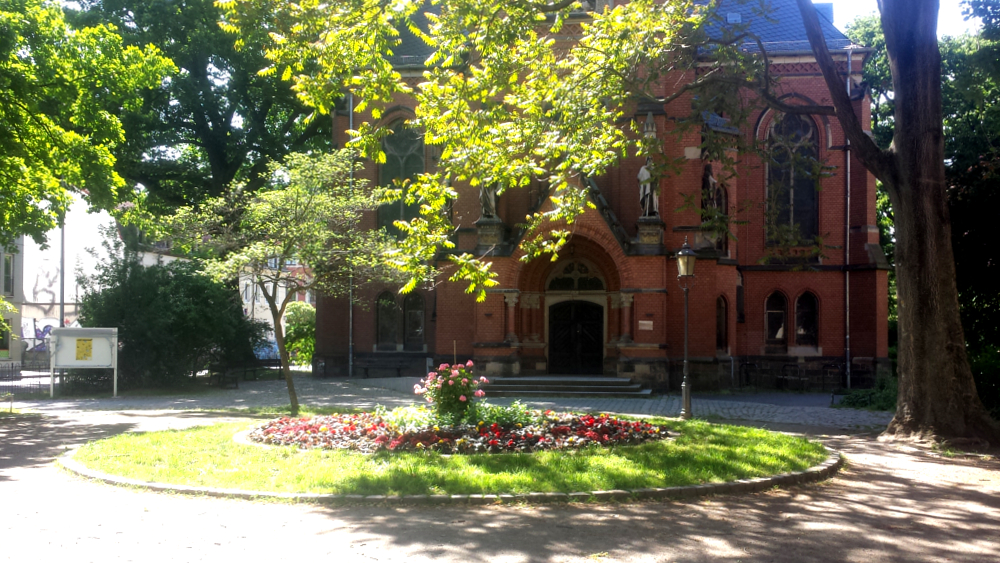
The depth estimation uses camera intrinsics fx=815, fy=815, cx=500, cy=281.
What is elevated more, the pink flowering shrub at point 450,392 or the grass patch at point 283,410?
the pink flowering shrub at point 450,392

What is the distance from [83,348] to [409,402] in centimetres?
880

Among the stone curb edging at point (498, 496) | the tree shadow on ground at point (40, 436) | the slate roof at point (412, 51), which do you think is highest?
the slate roof at point (412, 51)

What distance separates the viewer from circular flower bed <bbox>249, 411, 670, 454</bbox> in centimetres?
1030

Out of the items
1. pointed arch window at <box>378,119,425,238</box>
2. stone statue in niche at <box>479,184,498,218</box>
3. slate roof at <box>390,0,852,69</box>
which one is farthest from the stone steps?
slate roof at <box>390,0,852,69</box>

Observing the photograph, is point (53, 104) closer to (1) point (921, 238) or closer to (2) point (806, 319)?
(1) point (921, 238)

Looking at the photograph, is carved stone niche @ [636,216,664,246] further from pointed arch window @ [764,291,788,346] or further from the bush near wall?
the bush near wall

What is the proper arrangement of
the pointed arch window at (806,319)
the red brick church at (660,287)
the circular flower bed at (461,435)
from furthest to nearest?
1. the pointed arch window at (806,319)
2. the red brick church at (660,287)
3. the circular flower bed at (461,435)

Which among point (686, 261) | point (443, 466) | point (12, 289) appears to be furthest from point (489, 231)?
point (12, 289)

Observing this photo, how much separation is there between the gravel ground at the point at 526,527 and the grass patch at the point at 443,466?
43cm

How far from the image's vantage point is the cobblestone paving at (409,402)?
17016 mm

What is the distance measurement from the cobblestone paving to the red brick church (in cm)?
259

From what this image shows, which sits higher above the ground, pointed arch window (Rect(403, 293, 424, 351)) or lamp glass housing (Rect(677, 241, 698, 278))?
lamp glass housing (Rect(677, 241, 698, 278))

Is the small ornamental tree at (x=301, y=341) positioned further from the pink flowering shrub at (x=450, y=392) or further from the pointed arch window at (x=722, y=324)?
the pink flowering shrub at (x=450, y=392)

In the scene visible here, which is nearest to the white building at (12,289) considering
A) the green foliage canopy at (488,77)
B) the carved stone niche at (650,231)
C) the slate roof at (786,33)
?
the carved stone niche at (650,231)
